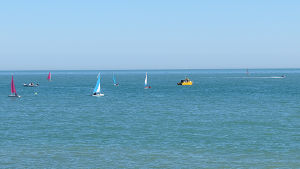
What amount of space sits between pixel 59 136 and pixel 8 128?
11.2 m

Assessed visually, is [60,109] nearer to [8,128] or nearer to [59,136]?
[8,128]

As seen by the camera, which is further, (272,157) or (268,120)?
(268,120)

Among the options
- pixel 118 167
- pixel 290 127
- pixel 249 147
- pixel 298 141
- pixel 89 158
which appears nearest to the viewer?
pixel 118 167

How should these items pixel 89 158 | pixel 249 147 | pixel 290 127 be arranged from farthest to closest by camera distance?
pixel 290 127, pixel 249 147, pixel 89 158

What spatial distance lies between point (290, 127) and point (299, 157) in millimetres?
19150

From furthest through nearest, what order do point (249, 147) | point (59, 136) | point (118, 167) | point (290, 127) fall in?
point (290, 127) → point (59, 136) → point (249, 147) → point (118, 167)

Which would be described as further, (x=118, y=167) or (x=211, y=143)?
(x=211, y=143)

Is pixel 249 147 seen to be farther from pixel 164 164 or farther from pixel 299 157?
pixel 164 164

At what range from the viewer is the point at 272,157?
41.4m

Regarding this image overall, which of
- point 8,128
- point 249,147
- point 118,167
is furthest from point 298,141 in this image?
point 8,128

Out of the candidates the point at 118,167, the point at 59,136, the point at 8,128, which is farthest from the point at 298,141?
the point at 8,128

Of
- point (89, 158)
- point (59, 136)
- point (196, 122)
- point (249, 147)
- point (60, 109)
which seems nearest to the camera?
point (89, 158)

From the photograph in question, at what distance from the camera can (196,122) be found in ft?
218

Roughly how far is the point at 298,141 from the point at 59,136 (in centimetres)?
2847
